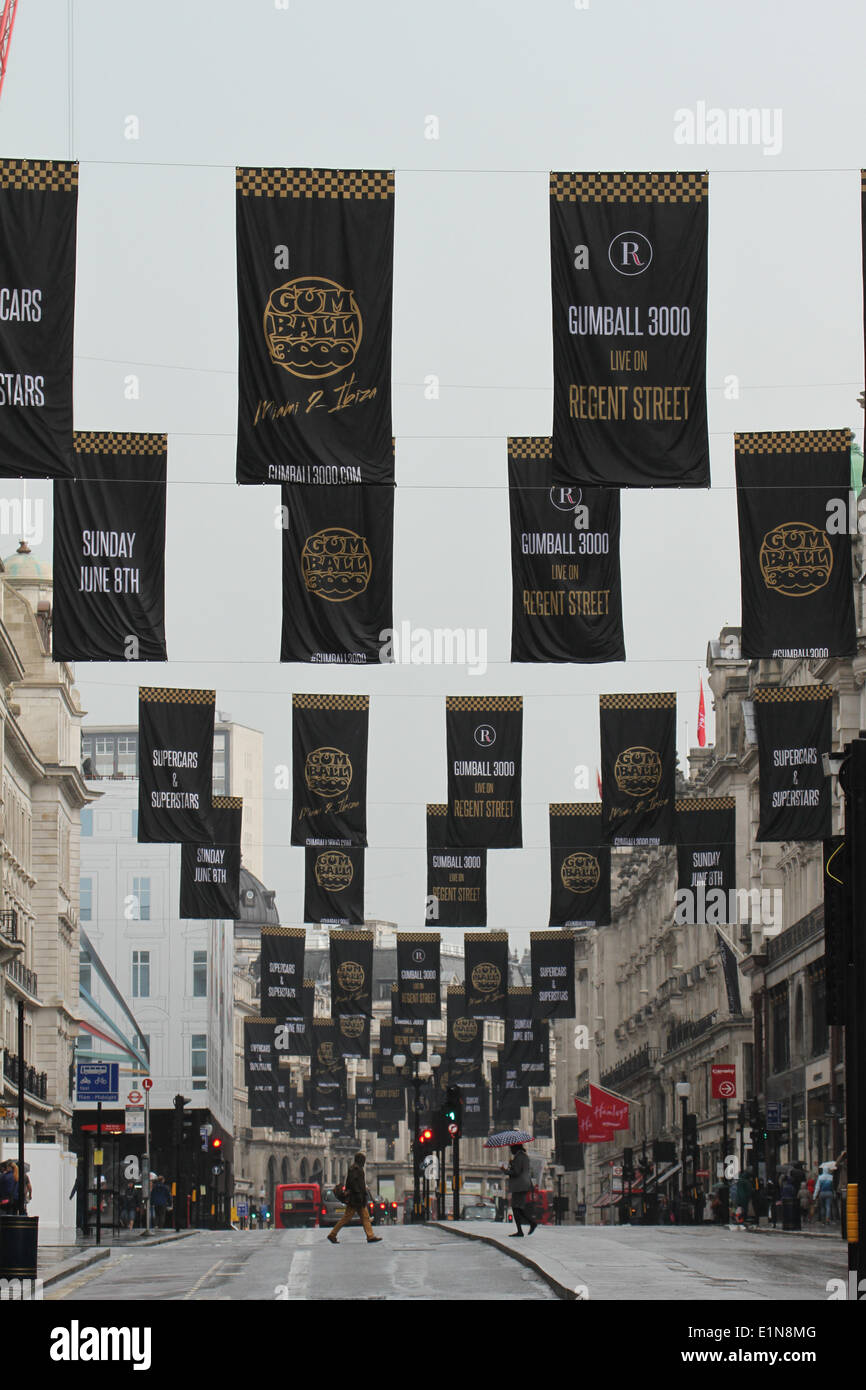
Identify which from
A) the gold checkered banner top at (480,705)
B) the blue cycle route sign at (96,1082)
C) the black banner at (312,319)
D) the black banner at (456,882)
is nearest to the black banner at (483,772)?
the gold checkered banner top at (480,705)

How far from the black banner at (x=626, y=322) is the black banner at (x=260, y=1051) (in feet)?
237

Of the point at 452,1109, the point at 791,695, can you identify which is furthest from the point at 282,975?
the point at 791,695

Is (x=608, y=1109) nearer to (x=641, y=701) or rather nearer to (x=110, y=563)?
(x=641, y=701)

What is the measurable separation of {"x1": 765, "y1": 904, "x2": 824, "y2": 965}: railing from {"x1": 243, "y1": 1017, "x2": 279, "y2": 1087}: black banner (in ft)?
89.2

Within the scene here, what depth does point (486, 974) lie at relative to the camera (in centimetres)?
6825

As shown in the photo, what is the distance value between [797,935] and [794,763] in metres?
27.7

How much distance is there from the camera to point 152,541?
28.6 m

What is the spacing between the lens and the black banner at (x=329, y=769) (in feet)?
131

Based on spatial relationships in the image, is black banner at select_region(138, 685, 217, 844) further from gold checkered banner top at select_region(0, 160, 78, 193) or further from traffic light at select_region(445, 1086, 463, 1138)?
traffic light at select_region(445, 1086, 463, 1138)

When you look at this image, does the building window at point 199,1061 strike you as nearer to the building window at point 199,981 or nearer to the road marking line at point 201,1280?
the building window at point 199,981

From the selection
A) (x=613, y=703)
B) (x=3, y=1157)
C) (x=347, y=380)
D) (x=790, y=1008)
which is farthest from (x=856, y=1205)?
(x=790, y=1008)

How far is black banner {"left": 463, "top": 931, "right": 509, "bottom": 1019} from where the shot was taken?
6756 cm

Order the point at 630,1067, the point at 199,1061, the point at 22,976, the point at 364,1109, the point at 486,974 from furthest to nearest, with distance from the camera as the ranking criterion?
1. the point at 364,1109
2. the point at 630,1067
3. the point at 199,1061
4. the point at 22,976
5. the point at 486,974

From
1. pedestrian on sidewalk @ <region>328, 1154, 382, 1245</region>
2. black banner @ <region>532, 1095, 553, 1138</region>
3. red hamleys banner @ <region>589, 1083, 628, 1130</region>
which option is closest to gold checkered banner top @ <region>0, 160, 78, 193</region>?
pedestrian on sidewalk @ <region>328, 1154, 382, 1245</region>
